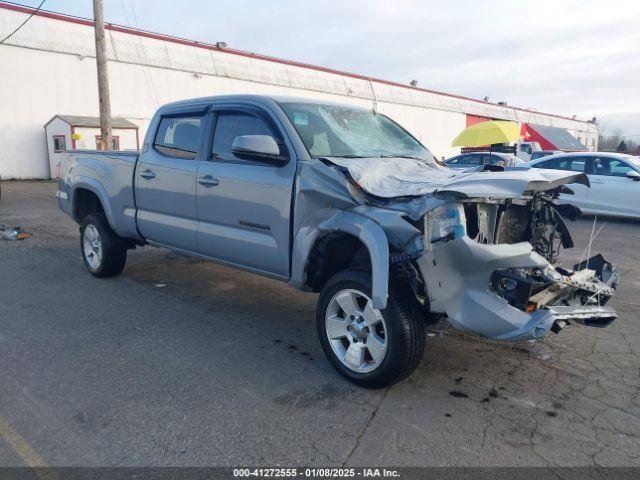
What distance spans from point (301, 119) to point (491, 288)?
212cm

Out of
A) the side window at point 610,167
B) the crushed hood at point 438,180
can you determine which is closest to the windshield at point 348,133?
the crushed hood at point 438,180

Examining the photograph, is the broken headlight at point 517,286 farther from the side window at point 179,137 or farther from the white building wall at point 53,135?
the white building wall at point 53,135

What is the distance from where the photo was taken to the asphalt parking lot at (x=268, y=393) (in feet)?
9.48

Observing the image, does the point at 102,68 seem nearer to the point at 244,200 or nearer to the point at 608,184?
the point at 244,200

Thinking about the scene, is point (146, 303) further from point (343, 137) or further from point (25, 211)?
point (25, 211)

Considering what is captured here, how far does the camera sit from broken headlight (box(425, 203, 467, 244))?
10.8ft

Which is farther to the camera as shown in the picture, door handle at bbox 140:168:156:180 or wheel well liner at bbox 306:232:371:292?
door handle at bbox 140:168:156:180

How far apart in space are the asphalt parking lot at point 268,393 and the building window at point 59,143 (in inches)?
672

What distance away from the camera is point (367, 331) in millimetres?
3602

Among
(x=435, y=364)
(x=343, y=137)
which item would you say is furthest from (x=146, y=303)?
(x=435, y=364)

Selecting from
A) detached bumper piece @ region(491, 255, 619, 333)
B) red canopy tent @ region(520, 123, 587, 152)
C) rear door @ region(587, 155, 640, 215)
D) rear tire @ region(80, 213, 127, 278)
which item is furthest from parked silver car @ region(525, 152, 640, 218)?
red canopy tent @ region(520, 123, 587, 152)

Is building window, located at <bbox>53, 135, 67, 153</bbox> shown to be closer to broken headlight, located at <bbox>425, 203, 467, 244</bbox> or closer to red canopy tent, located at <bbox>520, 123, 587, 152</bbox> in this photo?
broken headlight, located at <bbox>425, 203, 467, 244</bbox>

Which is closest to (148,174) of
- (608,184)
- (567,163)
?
(608,184)

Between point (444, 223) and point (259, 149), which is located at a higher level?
point (259, 149)
